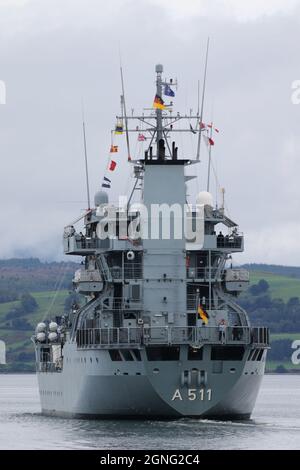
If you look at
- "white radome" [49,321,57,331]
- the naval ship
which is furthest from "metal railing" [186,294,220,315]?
"white radome" [49,321,57,331]

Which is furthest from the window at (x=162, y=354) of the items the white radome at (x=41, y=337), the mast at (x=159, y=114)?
the white radome at (x=41, y=337)

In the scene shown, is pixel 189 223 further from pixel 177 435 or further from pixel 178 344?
pixel 177 435

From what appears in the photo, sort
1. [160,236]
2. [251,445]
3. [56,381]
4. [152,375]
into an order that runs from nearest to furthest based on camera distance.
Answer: [251,445], [152,375], [160,236], [56,381]

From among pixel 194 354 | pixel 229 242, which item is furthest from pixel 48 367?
pixel 194 354

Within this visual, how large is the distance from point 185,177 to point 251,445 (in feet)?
62.7

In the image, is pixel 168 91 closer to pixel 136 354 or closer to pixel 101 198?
pixel 101 198

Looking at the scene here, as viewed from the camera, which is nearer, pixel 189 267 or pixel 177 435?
pixel 177 435

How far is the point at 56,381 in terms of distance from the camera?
92.5m

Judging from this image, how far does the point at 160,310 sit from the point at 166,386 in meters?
5.83

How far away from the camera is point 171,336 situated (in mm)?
79500

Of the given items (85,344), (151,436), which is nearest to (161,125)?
(85,344)

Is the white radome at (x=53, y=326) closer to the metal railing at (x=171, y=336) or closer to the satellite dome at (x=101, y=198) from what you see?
the satellite dome at (x=101, y=198)

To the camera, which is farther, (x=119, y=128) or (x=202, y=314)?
(x=119, y=128)

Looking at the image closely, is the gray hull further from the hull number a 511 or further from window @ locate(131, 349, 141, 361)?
window @ locate(131, 349, 141, 361)
